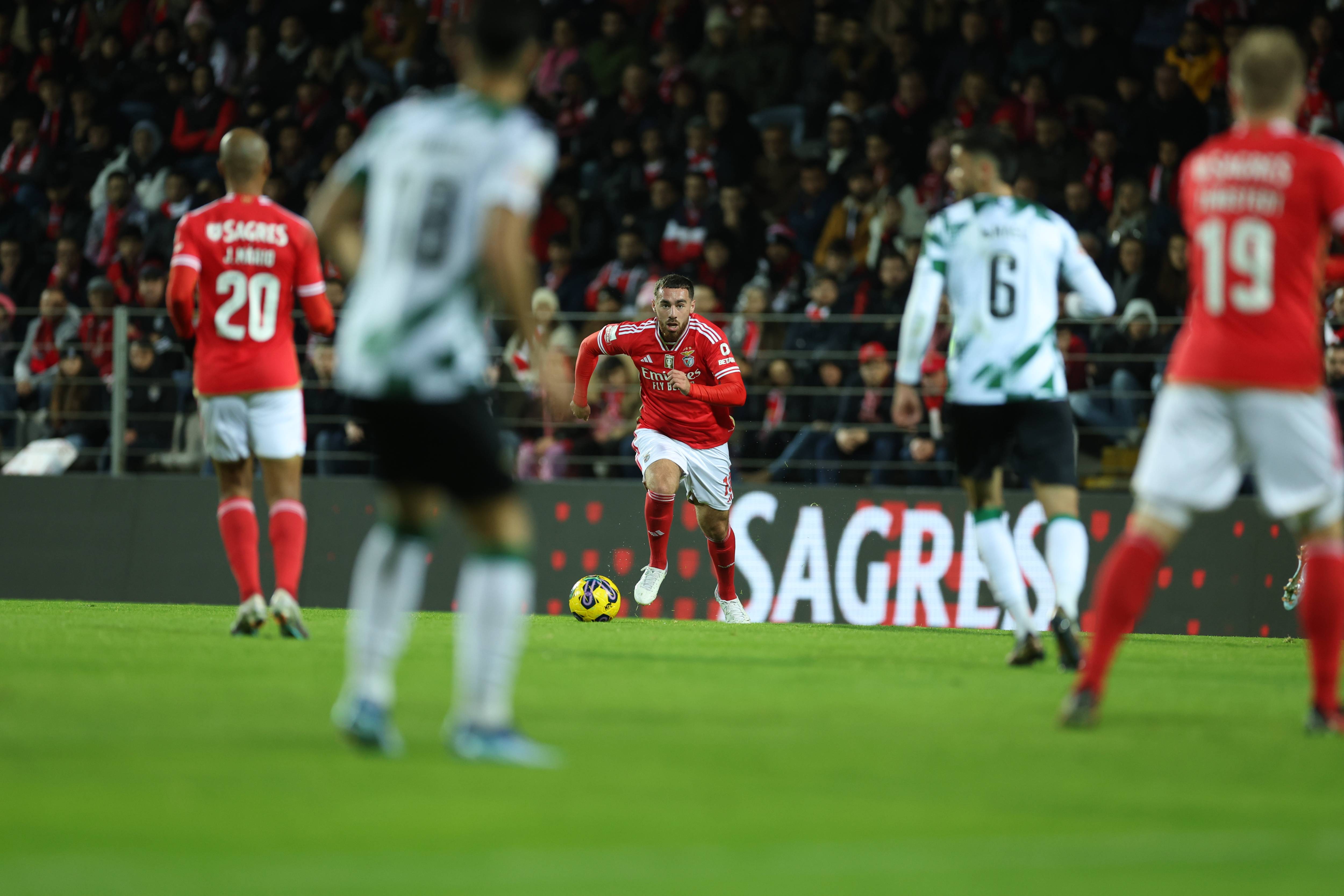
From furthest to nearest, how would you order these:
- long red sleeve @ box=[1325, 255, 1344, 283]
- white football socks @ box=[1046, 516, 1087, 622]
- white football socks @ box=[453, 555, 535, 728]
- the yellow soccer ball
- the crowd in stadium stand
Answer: the crowd in stadium stand
the yellow soccer ball
white football socks @ box=[1046, 516, 1087, 622]
long red sleeve @ box=[1325, 255, 1344, 283]
white football socks @ box=[453, 555, 535, 728]

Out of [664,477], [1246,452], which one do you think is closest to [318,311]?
[664,477]

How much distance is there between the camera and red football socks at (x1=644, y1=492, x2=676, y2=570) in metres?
12.2

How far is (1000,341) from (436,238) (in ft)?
12.3

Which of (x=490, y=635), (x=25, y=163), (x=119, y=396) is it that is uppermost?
(x=25, y=163)

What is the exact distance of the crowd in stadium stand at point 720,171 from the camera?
558 inches

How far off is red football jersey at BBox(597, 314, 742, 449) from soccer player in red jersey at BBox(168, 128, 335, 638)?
3.65 metres

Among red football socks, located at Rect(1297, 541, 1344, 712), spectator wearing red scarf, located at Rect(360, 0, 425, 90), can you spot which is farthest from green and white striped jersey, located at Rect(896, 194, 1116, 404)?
spectator wearing red scarf, located at Rect(360, 0, 425, 90)

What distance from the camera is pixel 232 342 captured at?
860 centimetres

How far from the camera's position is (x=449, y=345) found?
16.1 feet

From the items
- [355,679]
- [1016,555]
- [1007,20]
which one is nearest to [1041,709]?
[355,679]

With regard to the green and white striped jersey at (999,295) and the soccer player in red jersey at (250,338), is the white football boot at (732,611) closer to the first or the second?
the soccer player in red jersey at (250,338)

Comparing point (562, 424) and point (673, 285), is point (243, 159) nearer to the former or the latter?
point (673, 285)

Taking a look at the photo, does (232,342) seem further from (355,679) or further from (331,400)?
(331,400)

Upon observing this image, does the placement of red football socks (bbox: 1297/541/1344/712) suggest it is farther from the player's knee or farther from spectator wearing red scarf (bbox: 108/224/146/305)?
spectator wearing red scarf (bbox: 108/224/146/305)
